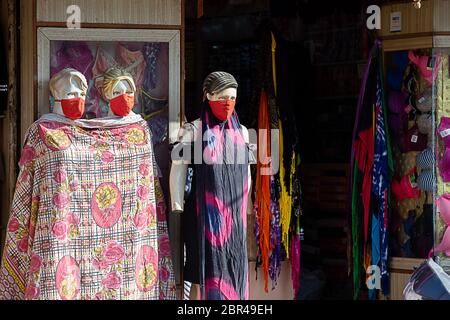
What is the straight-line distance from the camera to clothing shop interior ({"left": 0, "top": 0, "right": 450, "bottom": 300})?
404 cm

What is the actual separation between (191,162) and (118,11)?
94 cm

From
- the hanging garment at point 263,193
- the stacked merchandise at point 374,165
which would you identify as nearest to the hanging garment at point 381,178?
the stacked merchandise at point 374,165

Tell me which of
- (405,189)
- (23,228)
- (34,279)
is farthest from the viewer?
(405,189)

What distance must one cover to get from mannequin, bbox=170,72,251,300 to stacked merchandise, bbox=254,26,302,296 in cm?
45

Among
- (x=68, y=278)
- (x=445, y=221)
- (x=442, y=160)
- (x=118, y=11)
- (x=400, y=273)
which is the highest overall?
(x=118, y=11)

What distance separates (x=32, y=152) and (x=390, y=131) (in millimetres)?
2189

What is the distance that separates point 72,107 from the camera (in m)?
4.09

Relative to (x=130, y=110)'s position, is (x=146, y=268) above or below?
below

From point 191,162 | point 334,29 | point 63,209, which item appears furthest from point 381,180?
point 63,209

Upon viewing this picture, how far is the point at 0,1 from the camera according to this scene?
4625 millimetres

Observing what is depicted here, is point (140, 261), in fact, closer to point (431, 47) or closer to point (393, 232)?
point (393, 232)

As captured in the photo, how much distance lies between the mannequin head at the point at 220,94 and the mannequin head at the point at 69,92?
2.23ft

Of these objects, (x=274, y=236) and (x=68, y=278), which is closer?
(x=68, y=278)

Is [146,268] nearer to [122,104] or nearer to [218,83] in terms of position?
[122,104]
